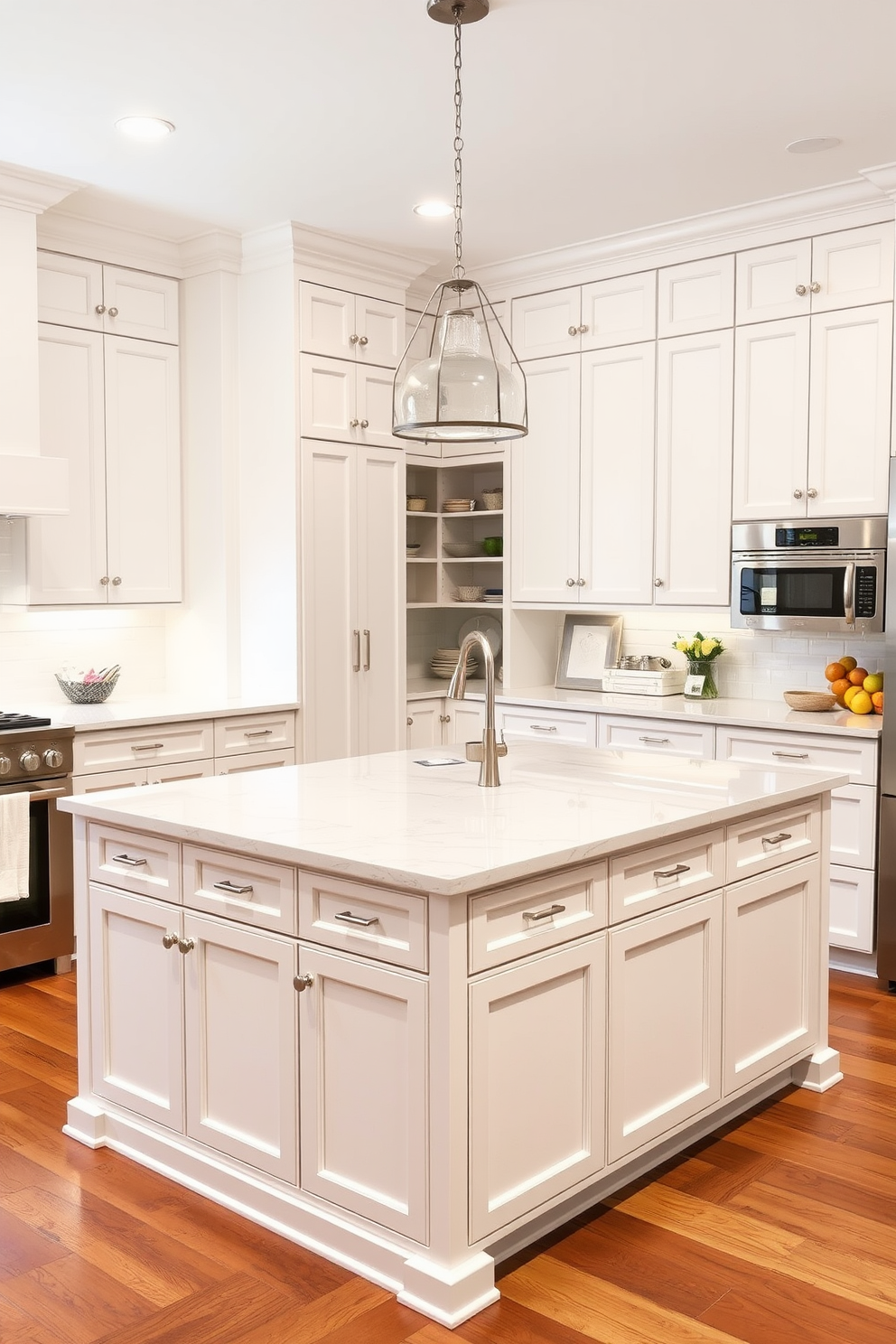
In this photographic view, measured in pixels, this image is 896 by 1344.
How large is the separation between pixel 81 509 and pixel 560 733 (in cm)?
222

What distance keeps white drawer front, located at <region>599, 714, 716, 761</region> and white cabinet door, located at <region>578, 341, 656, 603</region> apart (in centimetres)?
59

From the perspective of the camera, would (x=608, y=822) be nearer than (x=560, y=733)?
Yes

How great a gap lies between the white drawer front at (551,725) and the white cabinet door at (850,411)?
1266 mm

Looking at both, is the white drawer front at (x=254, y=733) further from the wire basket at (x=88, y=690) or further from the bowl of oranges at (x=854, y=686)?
the bowl of oranges at (x=854, y=686)

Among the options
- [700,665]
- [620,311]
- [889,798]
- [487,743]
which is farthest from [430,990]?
[620,311]

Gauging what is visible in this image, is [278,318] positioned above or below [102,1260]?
above

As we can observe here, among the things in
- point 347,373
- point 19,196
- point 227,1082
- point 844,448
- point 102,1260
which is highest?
point 19,196

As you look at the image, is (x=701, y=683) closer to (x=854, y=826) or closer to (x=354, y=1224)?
(x=854, y=826)

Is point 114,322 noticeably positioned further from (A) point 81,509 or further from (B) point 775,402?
(B) point 775,402

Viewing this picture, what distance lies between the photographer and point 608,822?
2.56 meters

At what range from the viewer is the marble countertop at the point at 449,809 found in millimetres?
2266

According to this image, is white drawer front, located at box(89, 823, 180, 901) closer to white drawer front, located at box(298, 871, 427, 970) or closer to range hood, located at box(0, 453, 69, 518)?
white drawer front, located at box(298, 871, 427, 970)

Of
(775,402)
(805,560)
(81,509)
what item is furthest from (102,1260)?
(775,402)

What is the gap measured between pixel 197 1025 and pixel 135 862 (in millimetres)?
413
